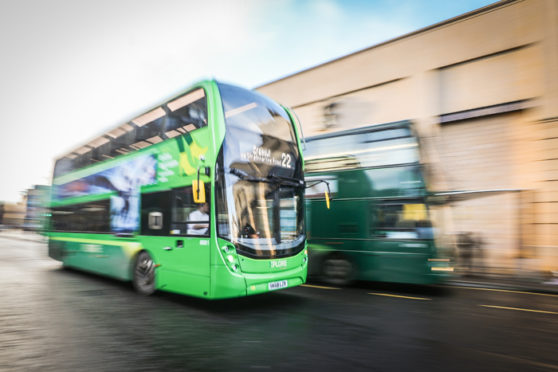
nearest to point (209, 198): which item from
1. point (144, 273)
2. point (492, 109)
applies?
point (144, 273)

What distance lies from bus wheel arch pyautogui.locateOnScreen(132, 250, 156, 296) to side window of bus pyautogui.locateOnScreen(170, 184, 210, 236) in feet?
3.66

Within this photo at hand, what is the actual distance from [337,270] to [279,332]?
14.5 feet

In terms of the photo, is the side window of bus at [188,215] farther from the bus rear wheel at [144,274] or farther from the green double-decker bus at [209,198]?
the bus rear wheel at [144,274]

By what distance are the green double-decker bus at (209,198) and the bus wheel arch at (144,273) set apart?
0.02 meters


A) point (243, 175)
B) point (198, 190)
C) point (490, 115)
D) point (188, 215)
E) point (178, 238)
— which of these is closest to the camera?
point (198, 190)

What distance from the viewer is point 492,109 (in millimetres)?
12633

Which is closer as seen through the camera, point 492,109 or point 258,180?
point 258,180

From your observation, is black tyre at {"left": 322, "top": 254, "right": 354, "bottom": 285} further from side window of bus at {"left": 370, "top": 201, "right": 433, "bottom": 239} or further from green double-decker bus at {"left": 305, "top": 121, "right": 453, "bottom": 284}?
side window of bus at {"left": 370, "top": 201, "right": 433, "bottom": 239}

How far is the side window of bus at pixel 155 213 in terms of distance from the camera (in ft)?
22.4

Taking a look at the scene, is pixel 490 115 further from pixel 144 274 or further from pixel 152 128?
pixel 144 274

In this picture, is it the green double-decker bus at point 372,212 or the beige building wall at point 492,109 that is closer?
the green double-decker bus at point 372,212

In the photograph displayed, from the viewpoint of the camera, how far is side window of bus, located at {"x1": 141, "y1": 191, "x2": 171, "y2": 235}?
6812 mm

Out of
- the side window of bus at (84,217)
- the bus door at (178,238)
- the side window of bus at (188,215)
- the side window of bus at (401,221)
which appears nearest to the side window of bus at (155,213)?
the bus door at (178,238)

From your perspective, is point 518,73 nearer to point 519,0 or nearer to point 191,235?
point 519,0
